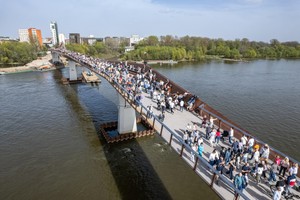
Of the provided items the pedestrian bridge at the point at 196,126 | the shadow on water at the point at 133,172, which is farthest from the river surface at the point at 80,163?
the pedestrian bridge at the point at 196,126

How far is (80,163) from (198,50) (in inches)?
4767

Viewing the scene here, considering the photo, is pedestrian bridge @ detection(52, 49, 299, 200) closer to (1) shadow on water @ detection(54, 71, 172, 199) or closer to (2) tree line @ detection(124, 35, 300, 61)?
(1) shadow on water @ detection(54, 71, 172, 199)

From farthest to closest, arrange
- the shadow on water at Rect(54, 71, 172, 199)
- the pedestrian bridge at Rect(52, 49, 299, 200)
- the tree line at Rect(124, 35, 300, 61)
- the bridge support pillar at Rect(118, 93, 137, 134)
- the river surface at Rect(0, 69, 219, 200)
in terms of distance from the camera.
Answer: the tree line at Rect(124, 35, 300, 61)
the bridge support pillar at Rect(118, 93, 137, 134)
the river surface at Rect(0, 69, 219, 200)
the shadow on water at Rect(54, 71, 172, 199)
the pedestrian bridge at Rect(52, 49, 299, 200)

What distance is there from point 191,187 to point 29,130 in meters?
25.0

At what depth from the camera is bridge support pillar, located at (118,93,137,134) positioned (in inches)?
1083

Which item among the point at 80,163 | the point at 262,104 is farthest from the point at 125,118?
the point at 262,104

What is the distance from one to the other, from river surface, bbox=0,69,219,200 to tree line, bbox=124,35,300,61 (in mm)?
86576

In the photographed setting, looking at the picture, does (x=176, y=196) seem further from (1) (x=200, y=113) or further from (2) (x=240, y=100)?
(2) (x=240, y=100)

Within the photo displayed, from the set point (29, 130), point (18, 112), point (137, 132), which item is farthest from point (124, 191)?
point (18, 112)

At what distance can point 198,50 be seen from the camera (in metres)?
132

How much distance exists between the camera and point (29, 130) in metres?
31.1

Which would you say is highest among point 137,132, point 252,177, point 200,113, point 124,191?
point 200,113

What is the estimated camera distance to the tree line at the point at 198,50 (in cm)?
12058

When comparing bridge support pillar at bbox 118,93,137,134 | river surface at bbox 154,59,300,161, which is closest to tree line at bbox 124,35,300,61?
river surface at bbox 154,59,300,161
